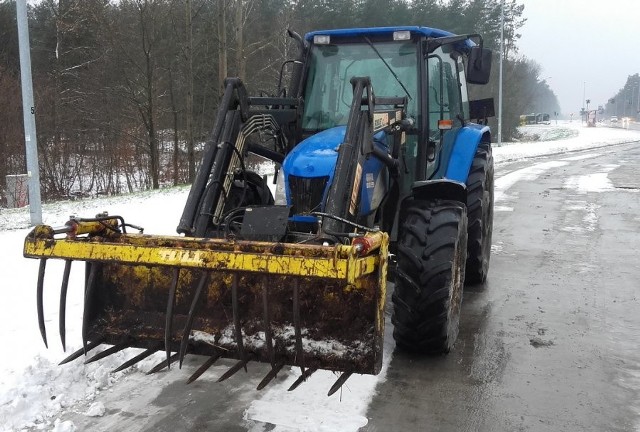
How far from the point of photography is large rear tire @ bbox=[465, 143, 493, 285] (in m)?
5.67

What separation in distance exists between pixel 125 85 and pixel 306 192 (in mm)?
18192

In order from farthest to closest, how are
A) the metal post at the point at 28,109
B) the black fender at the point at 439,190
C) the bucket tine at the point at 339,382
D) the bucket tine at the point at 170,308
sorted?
1. the metal post at the point at 28,109
2. the black fender at the point at 439,190
3. the bucket tine at the point at 170,308
4. the bucket tine at the point at 339,382

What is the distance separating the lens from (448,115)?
5.68 metres

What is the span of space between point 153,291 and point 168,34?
19.3 meters

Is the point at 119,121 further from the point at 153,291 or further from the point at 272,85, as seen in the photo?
the point at 153,291

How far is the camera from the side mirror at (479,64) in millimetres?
5450

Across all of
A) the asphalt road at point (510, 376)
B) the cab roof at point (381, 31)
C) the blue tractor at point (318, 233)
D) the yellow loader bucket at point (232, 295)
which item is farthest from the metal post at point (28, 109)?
the yellow loader bucket at point (232, 295)

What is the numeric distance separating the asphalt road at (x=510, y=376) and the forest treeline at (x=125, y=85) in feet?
43.0

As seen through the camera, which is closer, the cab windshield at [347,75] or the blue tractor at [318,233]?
the blue tractor at [318,233]

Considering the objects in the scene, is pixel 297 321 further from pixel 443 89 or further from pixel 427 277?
pixel 443 89

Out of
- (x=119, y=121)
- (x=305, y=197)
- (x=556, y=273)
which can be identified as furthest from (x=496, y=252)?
(x=119, y=121)

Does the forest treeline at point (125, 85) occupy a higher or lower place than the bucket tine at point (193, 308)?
higher

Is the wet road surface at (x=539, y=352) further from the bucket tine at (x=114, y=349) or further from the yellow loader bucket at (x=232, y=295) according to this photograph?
the bucket tine at (x=114, y=349)

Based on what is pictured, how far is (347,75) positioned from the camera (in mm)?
5324
